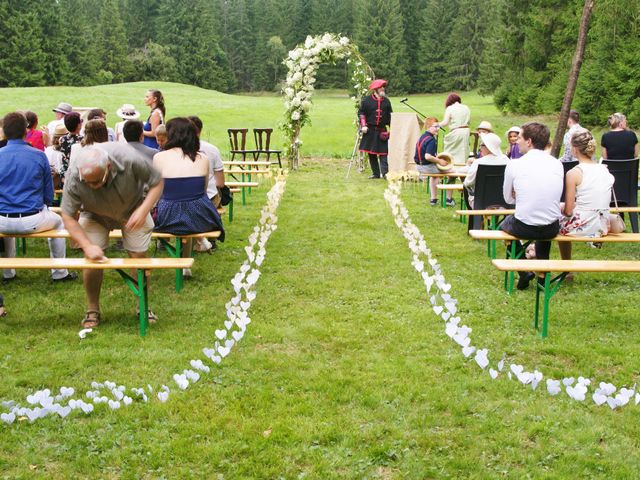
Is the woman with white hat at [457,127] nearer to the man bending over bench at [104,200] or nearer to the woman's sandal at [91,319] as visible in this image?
the man bending over bench at [104,200]

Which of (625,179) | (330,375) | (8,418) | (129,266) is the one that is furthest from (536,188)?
(8,418)

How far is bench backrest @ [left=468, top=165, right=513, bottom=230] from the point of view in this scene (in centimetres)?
867

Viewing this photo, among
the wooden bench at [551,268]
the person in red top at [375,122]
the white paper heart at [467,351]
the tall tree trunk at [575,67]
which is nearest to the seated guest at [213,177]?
the wooden bench at [551,268]

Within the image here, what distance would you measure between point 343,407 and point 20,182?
3.95 metres

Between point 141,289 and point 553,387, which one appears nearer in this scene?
point 553,387

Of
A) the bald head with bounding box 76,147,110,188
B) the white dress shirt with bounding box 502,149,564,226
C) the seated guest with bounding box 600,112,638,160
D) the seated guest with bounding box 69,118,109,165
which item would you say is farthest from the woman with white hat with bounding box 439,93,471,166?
the bald head with bounding box 76,147,110,188

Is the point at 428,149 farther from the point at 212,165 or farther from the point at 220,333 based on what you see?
the point at 220,333

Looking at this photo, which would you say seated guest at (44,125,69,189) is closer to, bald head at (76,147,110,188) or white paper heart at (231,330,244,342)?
bald head at (76,147,110,188)

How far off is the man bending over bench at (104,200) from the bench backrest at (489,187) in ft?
14.9

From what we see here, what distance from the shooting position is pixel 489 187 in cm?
873

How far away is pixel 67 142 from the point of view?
8516 mm

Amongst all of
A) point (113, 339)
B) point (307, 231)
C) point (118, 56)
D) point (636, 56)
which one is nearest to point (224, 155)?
point (307, 231)

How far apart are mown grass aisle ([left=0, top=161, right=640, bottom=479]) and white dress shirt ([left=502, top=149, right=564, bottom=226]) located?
2.63ft

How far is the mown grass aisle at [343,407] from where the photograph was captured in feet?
11.8
